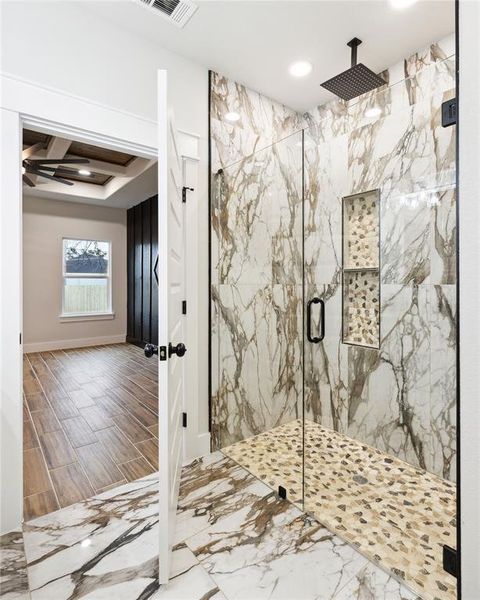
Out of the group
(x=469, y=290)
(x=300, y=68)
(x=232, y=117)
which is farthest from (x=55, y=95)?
(x=469, y=290)

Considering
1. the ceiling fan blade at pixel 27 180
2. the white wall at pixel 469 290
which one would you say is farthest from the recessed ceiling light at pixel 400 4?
the ceiling fan blade at pixel 27 180

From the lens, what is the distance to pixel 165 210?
1.34 metres

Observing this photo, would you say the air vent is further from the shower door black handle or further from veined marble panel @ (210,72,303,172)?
the shower door black handle

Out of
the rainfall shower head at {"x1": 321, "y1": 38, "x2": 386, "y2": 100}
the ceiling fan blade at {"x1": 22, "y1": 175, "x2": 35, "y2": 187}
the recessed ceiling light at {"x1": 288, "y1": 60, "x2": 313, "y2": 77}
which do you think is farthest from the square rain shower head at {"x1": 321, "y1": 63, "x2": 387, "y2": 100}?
the ceiling fan blade at {"x1": 22, "y1": 175, "x2": 35, "y2": 187}

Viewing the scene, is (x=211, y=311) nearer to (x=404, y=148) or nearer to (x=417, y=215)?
(x=417, y=215)

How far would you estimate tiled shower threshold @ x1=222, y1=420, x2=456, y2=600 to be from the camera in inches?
55.1

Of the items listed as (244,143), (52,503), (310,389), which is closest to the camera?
(52,503)

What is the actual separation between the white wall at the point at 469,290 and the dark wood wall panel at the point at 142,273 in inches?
198

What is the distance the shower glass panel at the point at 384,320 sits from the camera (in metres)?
1.78

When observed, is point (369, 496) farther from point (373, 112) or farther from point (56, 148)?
point (56, 148)

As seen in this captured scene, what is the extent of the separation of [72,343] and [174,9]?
18.6ft

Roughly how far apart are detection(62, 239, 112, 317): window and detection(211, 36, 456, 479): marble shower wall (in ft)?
15.7

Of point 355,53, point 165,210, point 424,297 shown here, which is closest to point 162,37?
point 355,53

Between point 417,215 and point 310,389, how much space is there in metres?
1.59
